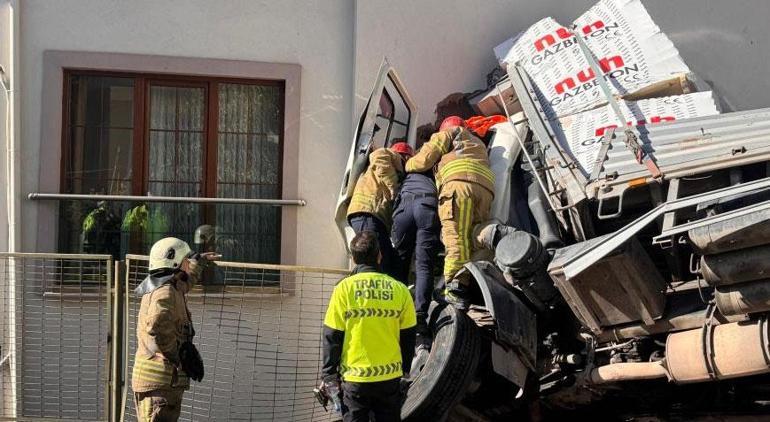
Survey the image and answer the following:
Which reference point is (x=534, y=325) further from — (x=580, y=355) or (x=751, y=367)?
(x=751, y=367)

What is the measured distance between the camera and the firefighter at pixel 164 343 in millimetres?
6582

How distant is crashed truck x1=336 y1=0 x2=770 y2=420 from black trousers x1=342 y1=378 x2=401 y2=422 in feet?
1.83

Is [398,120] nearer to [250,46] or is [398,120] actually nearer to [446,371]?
[250,46]

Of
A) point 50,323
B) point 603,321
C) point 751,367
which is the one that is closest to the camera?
point 751,367

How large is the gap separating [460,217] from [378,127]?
175cm

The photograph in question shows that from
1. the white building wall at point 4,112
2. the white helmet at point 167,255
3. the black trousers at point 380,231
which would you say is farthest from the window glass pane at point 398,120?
the white building wall at point 4,112

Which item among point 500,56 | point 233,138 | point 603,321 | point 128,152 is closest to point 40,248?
point 128,152

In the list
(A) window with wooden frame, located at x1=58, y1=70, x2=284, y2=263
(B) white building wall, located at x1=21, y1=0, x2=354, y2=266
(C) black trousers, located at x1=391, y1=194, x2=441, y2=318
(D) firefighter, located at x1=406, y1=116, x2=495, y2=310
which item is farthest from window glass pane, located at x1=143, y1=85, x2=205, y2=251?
(D) firefighter, located at x1=406, y1=116, x2=495, y2=310

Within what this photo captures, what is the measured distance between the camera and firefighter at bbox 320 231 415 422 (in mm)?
5977

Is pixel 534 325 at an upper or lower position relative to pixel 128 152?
lower

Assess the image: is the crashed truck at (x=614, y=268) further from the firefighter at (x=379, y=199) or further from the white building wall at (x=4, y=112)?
the white building wall at (x=4, y=112)

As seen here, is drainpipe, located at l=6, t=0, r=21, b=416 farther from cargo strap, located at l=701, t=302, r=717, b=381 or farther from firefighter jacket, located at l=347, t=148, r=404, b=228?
cargo strap, located at l=701, t=302, r=717, b=381

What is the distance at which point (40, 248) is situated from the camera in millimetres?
9125

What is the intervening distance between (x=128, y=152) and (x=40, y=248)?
3.65 ft
